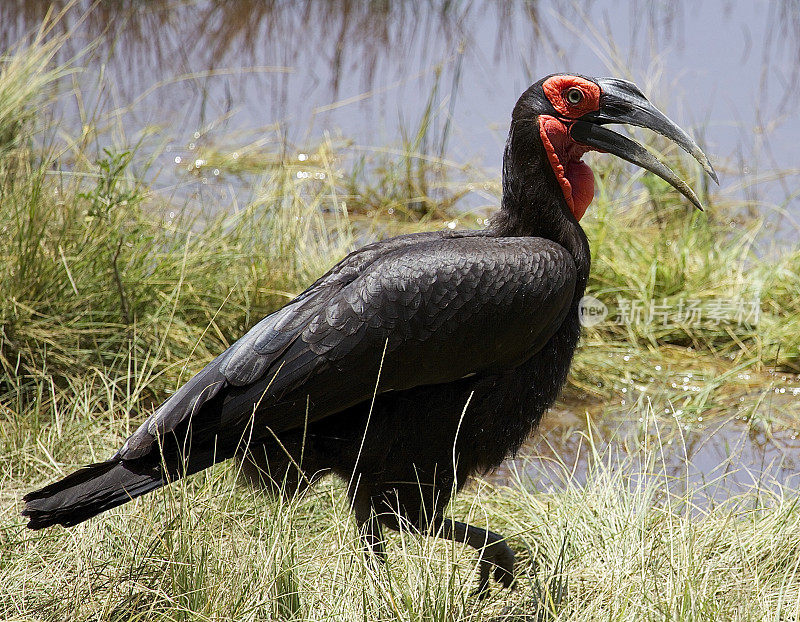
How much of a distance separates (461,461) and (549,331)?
41 centimetres

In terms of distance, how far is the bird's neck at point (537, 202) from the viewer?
280 cm

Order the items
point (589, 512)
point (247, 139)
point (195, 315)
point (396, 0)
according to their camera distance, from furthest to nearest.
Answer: point (396, 0), point (247, 139), point (195, 315), point (589, 512)

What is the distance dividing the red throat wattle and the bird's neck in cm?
2

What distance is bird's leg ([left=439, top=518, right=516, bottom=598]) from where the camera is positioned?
110 inches

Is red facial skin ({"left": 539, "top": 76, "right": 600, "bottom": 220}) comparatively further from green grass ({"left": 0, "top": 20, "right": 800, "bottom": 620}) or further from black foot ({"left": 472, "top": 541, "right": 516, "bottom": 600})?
black foot ({"left": 472, "top": 541, "right": 516, "bottom": 600})

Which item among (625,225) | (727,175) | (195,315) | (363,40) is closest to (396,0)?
(363,40)

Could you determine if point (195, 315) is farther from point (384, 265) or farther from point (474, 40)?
point (474, 40)

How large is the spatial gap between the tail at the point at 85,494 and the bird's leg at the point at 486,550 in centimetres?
81

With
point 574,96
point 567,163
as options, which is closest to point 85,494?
point 567,163

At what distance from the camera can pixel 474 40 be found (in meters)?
8.54

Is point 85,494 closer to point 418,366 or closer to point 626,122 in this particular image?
point 418,366

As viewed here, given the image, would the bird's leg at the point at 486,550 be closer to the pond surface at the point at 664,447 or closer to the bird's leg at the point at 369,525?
the bird's leg at the point at 369,525

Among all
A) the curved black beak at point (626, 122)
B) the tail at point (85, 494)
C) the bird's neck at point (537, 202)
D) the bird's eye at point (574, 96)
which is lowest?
the tail at point (85, 494)

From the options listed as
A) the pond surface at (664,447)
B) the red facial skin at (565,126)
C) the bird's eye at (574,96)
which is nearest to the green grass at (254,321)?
the pond surface at (664,447)
